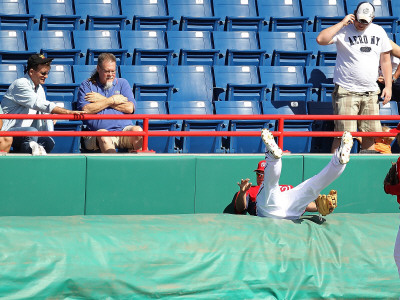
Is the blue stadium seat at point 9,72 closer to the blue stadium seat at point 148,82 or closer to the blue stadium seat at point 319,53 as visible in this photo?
the blue stadium seat at point 148,82

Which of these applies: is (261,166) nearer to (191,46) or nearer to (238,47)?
(191,46)

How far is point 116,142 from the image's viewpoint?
25.9 feet

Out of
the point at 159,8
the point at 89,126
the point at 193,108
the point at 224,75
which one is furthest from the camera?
the point at 159,8

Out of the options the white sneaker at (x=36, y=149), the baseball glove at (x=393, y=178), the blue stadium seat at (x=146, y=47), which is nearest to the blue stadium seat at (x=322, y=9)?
the blue stadium seat at (x=146, y=47)

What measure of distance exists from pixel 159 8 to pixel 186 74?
5.08ft

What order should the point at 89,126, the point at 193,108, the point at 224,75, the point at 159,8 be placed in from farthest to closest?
the point at 159,8
the point at 224,75
the point at 193,108
the point at 89,126

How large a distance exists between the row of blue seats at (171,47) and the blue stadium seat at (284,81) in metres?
0.27

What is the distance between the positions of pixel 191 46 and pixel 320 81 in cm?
182

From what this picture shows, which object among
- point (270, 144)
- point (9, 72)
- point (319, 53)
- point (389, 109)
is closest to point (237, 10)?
point (319, 53)

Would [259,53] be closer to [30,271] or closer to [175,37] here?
[175,37]

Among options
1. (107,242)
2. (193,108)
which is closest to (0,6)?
(193,108)

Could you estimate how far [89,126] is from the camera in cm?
793

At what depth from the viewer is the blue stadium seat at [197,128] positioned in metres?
8.90

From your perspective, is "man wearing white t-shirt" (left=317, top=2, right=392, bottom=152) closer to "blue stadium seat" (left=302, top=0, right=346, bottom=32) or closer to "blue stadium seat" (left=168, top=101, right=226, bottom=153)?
"blue stadium seat" (left=168, top=101, right=226, bottom=153)
